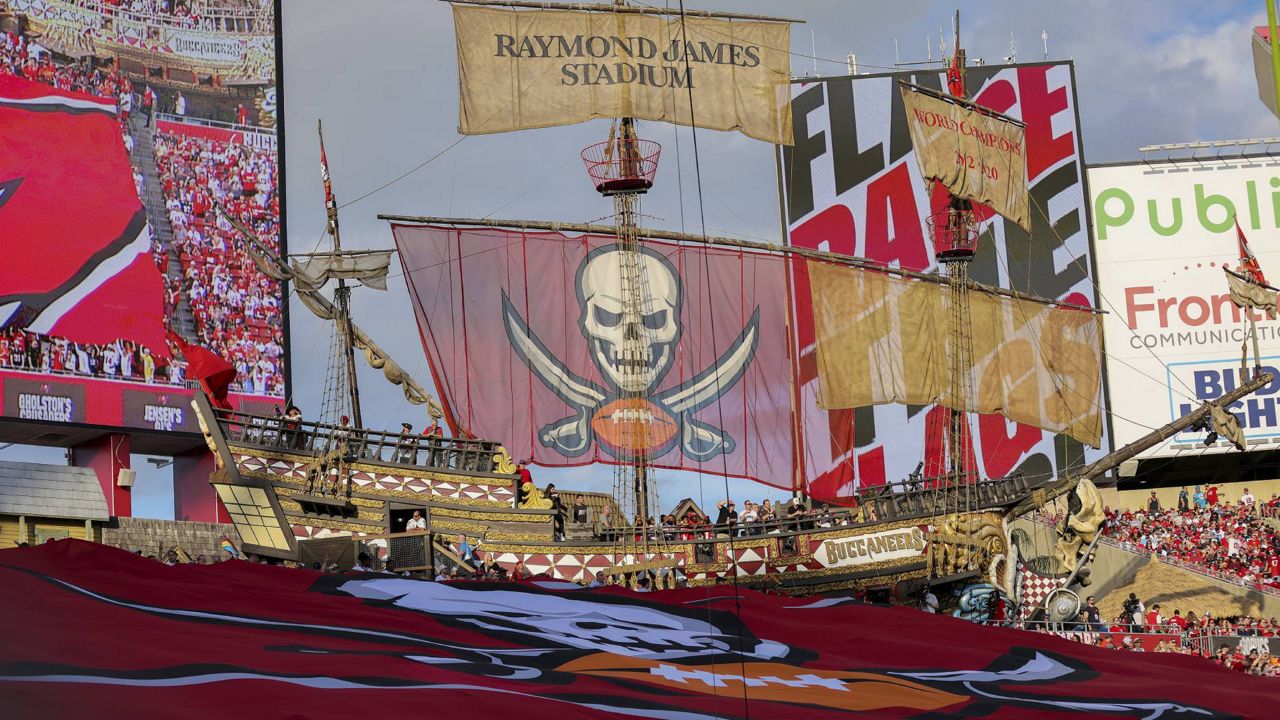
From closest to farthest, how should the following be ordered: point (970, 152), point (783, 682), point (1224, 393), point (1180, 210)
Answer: point (783, 682)
point (970, 152)
point (1224, 393)
point (1180, 210)

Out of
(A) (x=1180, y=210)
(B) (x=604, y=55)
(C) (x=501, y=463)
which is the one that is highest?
(B) (x=604, y=55)

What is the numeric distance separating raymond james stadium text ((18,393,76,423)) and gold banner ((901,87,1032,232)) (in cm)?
1925

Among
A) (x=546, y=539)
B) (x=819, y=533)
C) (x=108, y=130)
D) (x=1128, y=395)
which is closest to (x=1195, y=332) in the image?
(x=1128, y=395)

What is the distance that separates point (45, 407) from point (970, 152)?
2129 centimetres

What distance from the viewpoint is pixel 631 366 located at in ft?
117

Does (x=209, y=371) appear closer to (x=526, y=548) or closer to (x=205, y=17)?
(x=526, y=548)

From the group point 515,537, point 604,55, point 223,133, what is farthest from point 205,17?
point 515,537

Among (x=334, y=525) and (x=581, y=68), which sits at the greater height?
(x=581, y=68)

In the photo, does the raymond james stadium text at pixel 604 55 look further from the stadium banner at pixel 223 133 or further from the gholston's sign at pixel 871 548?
the gholston's sign at pixel 871 548

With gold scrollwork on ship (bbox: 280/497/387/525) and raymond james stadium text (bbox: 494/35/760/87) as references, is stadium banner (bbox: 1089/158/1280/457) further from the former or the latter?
gold scrollwork on ship (bbox: 280/497/387/525)

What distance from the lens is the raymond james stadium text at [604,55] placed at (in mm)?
37375

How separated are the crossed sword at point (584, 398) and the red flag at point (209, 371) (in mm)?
7509

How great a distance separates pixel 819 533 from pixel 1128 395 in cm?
2256

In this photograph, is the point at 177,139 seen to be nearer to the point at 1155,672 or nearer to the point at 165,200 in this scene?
the point at 165,200
